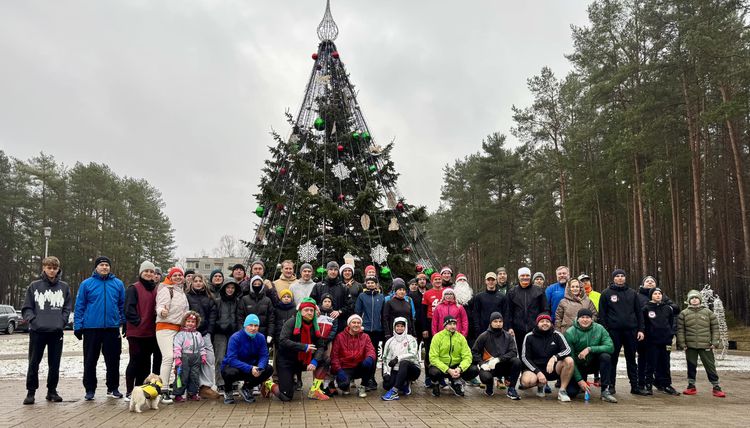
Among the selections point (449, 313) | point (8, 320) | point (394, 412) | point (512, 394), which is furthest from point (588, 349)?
A: point (8, 320)

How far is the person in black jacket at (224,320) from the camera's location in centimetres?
785

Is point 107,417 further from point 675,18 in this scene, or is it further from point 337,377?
point 675,18

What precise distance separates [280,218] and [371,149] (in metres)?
3.17

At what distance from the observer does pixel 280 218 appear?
15.3m

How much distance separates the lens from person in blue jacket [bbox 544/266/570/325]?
29.9 feet

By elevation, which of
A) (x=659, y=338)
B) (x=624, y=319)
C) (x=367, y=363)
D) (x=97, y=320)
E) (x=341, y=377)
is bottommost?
(x=341, y=377)

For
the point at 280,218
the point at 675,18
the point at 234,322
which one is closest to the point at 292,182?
the point at 280,218

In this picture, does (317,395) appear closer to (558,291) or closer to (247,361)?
(247,361)

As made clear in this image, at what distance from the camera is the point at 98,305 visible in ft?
23.8

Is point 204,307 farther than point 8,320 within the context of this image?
No

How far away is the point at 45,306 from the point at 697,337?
368 inches

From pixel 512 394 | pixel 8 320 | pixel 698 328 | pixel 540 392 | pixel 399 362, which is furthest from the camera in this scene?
pixel 8 320

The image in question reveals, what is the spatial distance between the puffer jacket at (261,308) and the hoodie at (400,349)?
5.59ft

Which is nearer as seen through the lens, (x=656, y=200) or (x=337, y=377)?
(x=337, y=377)
